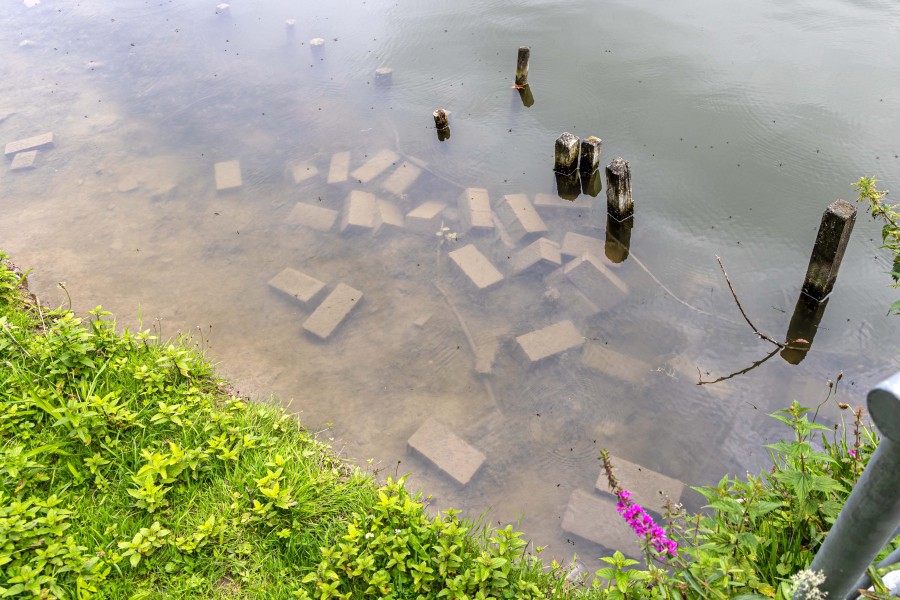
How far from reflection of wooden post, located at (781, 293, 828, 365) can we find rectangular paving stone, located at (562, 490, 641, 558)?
104 inches

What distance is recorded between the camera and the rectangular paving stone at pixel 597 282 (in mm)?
6359

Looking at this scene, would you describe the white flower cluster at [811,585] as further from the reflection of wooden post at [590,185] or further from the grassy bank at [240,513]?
the reflection of wooden post at [590,185]

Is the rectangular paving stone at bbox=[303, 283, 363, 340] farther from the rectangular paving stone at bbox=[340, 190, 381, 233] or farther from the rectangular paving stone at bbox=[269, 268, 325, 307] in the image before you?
the rectangular paving stone at bbox=[340, 190, 381, 233]

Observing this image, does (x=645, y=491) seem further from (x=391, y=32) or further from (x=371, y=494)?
(x=391, y=32)

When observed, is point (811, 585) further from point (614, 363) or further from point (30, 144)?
point (30, 144)

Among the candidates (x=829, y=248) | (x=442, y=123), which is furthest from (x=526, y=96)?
(x=829, y=248)

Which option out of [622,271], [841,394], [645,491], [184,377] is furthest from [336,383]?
[841,394]

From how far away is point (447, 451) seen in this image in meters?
4.98

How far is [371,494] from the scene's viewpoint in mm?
3750

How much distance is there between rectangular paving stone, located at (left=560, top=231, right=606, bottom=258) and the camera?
6.89m

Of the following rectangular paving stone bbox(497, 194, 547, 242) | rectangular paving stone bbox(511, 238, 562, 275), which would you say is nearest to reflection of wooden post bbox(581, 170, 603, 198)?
rectangular paving stone bbox(497, 194, 547, 242)

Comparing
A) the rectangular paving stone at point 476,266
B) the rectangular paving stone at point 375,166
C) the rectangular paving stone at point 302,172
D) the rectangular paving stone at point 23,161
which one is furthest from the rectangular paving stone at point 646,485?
the rectangular paving stone at point 23,161

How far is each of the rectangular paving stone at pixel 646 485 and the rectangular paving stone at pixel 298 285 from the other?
12.4 feet

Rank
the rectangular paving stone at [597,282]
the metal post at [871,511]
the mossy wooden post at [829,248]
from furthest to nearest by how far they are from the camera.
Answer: the rectangular paving stone at [597,282], the mossy wooden post at [829,248], the metal post at [871,511]
